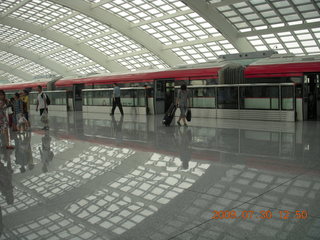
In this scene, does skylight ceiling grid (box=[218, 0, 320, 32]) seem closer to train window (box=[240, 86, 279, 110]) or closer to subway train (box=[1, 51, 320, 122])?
Result: subway train (box=[1, 51, 320, 122])

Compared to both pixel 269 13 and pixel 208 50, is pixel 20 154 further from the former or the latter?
pixel 208 50

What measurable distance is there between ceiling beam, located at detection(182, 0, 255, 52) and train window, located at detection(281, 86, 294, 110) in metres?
21.0

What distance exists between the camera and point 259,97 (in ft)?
52.2

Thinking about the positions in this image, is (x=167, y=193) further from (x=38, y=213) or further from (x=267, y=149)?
(x=267, y=149)

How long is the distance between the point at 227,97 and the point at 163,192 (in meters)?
12.7

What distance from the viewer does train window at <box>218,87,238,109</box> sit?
16.6 meters

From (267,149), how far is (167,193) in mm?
4053

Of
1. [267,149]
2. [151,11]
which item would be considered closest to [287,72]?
[267,149]

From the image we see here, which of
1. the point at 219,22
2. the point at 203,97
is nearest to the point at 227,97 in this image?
the point at 203,97

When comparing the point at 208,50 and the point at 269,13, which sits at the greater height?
the point at 269,13

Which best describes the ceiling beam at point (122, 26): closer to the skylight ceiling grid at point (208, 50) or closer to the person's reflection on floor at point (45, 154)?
the skylight ceiling grid at point (208, 50)

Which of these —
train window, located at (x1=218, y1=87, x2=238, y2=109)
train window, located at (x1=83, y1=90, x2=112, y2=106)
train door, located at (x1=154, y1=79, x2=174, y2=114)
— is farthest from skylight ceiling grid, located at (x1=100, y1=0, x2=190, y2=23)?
train window, located at (x1=218, y1=87, x2=238, y2=109)
